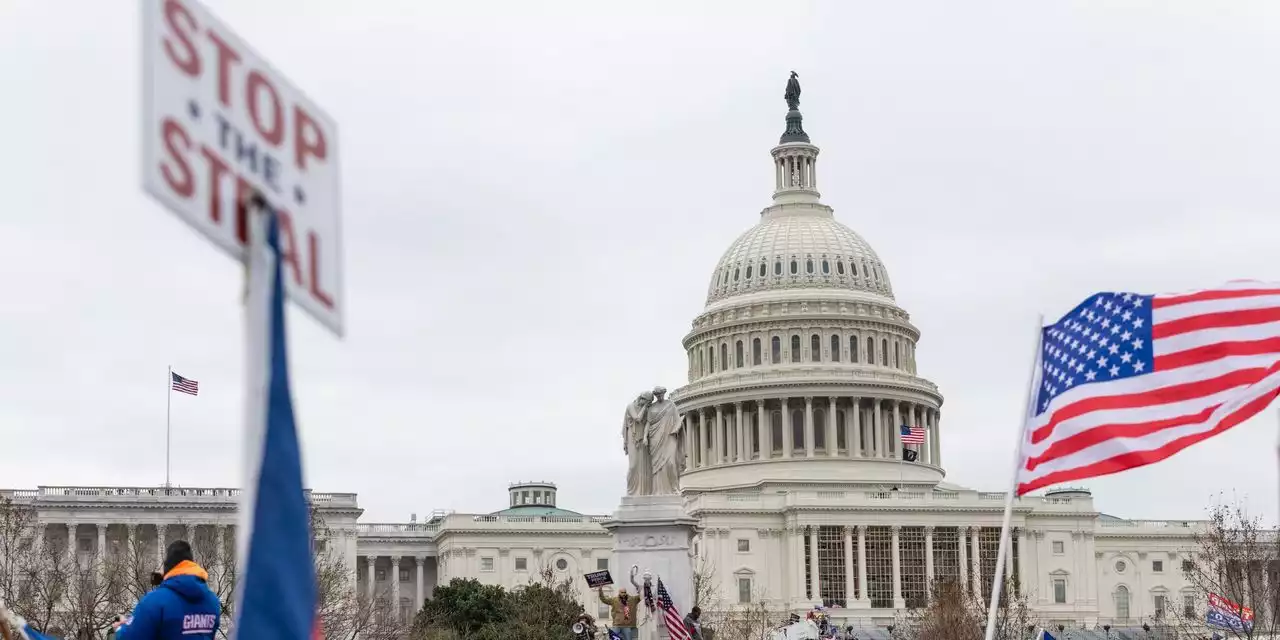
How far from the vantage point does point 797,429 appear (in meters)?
158

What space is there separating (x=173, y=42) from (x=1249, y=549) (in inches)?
2967

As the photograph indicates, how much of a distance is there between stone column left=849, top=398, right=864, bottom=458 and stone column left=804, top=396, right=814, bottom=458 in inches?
113

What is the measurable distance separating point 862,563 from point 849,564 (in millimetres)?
833

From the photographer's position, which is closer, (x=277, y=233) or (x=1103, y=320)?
(x=277, y=233)

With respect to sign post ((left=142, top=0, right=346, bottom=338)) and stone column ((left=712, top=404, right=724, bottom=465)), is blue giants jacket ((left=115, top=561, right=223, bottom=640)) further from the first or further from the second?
stone column ((left=712, top=404, right=724, bottom=465))

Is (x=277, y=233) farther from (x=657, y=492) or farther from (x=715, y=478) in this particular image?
(x=715, y=478)

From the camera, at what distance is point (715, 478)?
15888 centimetres

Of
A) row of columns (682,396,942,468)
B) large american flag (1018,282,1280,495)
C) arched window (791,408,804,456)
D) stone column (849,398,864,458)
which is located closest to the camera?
large american flag (1018,282,1280,495)

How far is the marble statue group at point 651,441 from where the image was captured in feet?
156

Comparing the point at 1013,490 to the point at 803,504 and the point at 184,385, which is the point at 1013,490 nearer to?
the point at 184,385

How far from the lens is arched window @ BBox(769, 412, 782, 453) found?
158 metres

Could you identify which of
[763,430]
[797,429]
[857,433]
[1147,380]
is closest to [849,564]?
[857,433]

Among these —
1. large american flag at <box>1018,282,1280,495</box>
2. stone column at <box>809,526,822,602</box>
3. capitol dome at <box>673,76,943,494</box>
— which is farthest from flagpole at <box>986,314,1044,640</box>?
capitol dome at <box>673,76,943,494</box>

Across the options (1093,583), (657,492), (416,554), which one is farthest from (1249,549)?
(416,554)
